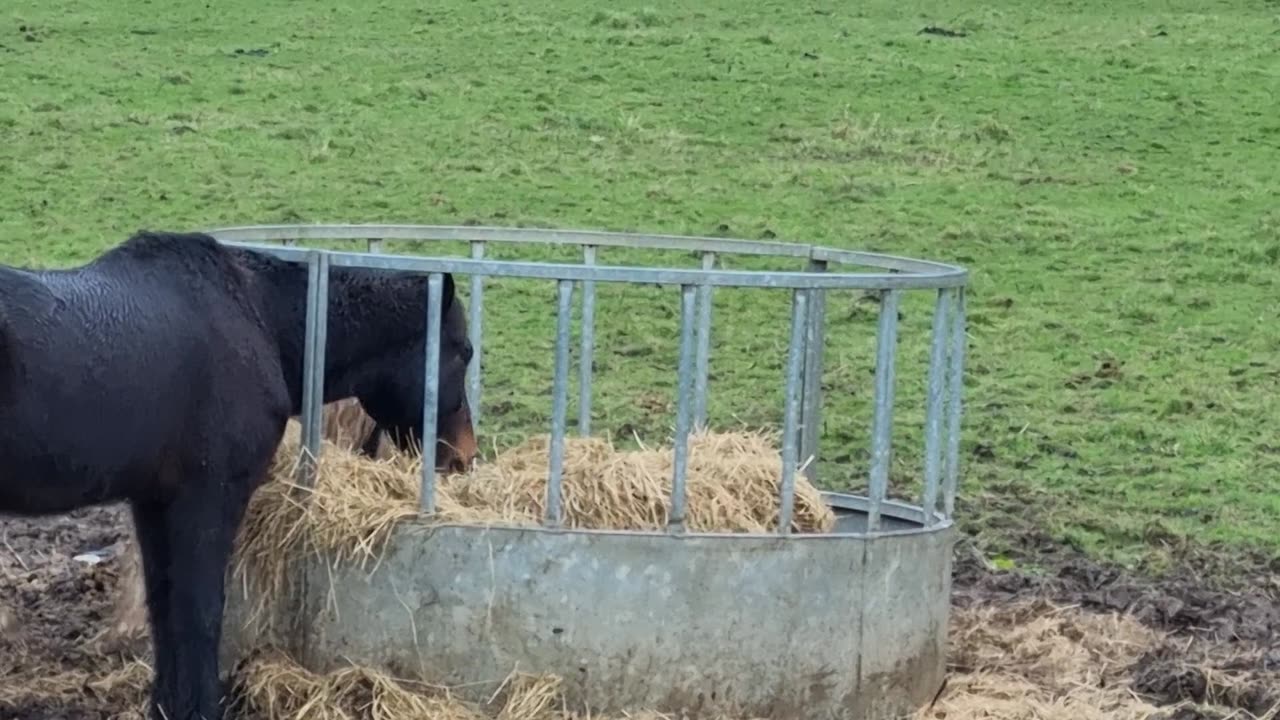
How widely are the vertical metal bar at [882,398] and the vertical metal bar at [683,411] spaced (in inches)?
23.5

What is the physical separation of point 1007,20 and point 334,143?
829cm

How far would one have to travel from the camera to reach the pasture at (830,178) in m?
9.61

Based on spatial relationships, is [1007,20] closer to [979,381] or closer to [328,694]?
[979,381]

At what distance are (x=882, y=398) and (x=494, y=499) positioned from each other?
3.86 feet

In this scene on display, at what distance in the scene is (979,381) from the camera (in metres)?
10.7

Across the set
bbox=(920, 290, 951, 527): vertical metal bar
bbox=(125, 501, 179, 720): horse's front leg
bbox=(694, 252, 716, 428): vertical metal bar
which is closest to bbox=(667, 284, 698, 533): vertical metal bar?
bbox=(694, 252, 716, 428): vertical metal bar

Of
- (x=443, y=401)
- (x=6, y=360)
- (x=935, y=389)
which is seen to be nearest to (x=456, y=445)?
(x=443, y=401)

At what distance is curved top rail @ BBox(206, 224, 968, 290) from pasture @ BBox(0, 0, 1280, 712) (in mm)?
1769

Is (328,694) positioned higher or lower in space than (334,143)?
lower

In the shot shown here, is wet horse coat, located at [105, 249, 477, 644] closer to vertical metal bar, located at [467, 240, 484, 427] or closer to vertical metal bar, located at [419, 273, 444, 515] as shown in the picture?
vertical metal bar, located at [467, 240, 484, 427]

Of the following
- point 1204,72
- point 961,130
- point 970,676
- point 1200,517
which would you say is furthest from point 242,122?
point 970,676

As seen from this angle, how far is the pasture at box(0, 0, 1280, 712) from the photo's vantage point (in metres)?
9.61

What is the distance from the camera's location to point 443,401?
249 inches

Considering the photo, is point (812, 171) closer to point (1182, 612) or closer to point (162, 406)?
point (1182, 612)
